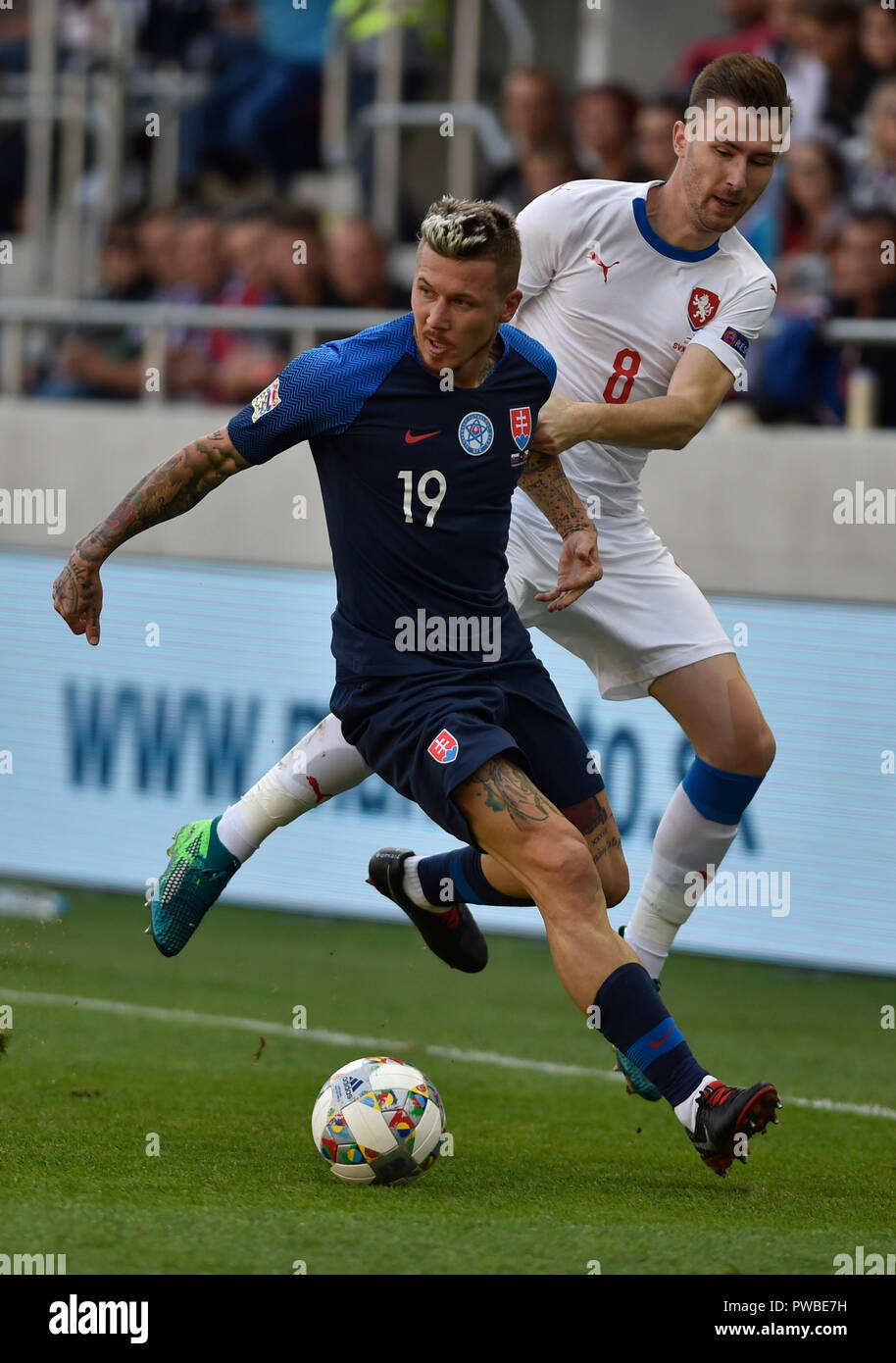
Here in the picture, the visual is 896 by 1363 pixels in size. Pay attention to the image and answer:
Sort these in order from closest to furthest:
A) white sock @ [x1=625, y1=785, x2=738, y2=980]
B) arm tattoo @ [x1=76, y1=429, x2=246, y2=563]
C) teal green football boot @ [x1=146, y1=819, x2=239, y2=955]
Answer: arm tattoo @ [x1=76, y1=429, x2=246, y2=563] < teal green football boot @ [x1=146, y1=819, x2=239, y2=955] < white sock @ [x1=625, y1=785, x2=738, y2=980]

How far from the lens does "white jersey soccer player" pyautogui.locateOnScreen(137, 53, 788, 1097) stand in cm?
548

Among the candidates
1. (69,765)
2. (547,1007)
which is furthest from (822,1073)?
(69,765)

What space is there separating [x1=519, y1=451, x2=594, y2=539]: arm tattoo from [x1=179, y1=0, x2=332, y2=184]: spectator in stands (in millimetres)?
8162

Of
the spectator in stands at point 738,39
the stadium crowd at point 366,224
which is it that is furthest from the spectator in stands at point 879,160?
the spectator in stands at point 738,39

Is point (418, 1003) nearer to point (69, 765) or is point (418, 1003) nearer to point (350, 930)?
point (350, 930)

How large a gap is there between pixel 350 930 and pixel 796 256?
153 inches

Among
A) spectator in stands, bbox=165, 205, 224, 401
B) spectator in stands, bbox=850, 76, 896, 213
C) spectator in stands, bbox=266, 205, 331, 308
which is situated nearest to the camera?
spectator in stands, bbox=850, 76, 896, 213

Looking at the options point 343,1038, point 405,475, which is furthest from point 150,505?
point 343,1038

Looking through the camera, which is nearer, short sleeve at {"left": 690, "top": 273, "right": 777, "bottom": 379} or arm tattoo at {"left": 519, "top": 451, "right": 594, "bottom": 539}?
arm tattoo at {"left": 519, "top": 451, "right": 594, "bottom": 539}

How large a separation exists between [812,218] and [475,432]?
5377 millimetres

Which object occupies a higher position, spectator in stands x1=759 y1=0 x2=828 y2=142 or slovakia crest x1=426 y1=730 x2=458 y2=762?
spectator in stands x1=759 y1=0 x2=828 y2=142

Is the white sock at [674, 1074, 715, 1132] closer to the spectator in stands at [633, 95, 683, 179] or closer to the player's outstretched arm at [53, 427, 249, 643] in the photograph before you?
the player's outstretched arm at [53, 427, 249, 643]

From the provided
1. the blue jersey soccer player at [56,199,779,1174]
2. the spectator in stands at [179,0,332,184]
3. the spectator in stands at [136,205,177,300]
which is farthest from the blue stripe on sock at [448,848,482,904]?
the spectator in stands at [179,0,332,184]
